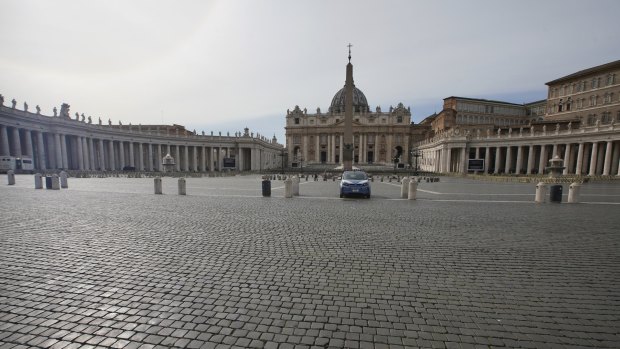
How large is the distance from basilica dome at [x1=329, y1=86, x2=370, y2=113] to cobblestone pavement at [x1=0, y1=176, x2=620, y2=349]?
9253 centimetres

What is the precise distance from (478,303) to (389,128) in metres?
93.1

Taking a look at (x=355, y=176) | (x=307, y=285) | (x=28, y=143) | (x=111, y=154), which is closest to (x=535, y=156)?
(x=355, y=176)

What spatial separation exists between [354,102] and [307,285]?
100176mm

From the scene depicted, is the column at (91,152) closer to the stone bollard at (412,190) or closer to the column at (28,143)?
the column at (28,143)

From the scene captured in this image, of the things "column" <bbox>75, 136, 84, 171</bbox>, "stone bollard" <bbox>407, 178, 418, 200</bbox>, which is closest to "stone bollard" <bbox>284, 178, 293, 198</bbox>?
"stone bollard" <bbox>407, 178, 418, 200</bbox>

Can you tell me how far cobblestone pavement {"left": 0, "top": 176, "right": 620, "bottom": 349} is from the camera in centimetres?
301

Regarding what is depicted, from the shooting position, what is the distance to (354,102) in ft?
324

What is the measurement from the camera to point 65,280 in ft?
14.3

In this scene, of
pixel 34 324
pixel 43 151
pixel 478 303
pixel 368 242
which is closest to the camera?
pixel 34 324

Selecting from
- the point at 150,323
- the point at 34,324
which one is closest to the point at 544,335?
the point at 150,323

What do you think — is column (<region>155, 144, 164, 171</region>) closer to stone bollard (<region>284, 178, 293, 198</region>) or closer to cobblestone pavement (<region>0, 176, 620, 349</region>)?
stone bollard (<region>284, 178, 293, 198</region>)

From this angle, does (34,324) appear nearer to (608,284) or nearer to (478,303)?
(478,303)

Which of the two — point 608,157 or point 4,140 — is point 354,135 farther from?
point 4,140

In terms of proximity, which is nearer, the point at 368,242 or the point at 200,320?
the point at 200,320
